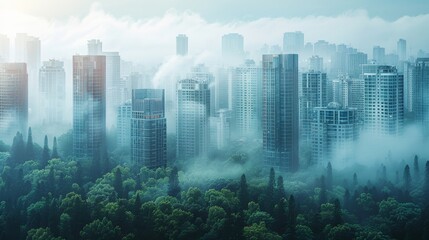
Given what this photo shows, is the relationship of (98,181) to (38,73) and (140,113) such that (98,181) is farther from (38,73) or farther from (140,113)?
(38,73)

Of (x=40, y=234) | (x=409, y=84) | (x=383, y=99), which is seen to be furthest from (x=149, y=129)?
(x=409, y=84)

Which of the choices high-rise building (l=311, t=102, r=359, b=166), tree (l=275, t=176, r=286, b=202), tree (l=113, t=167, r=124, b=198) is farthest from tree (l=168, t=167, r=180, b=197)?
high-rise building (l=311, t=102, r=359, b=166)

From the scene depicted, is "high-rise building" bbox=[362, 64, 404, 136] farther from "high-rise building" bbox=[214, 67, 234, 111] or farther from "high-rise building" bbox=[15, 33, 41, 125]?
"high-rise building" bbox=[15, 33, 41, 125]

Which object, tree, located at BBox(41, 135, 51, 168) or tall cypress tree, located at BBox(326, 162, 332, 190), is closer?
tall cypress tree, located at BBox(326, 162, 332, 190)

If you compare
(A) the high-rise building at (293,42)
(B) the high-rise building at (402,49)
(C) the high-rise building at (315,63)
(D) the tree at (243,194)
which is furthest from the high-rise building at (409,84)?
(D) the tree at (243,194)

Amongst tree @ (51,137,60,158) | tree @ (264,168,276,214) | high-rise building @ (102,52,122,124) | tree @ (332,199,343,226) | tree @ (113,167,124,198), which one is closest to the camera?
tree @ (332,199,343,226)

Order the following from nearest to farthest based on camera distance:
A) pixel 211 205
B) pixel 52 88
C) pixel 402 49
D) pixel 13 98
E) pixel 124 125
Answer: pixel 211 205
pixel 402 49
pixel 124 125
pixel 13 98
pixel 52 88

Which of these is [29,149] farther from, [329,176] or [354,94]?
[354,94]
